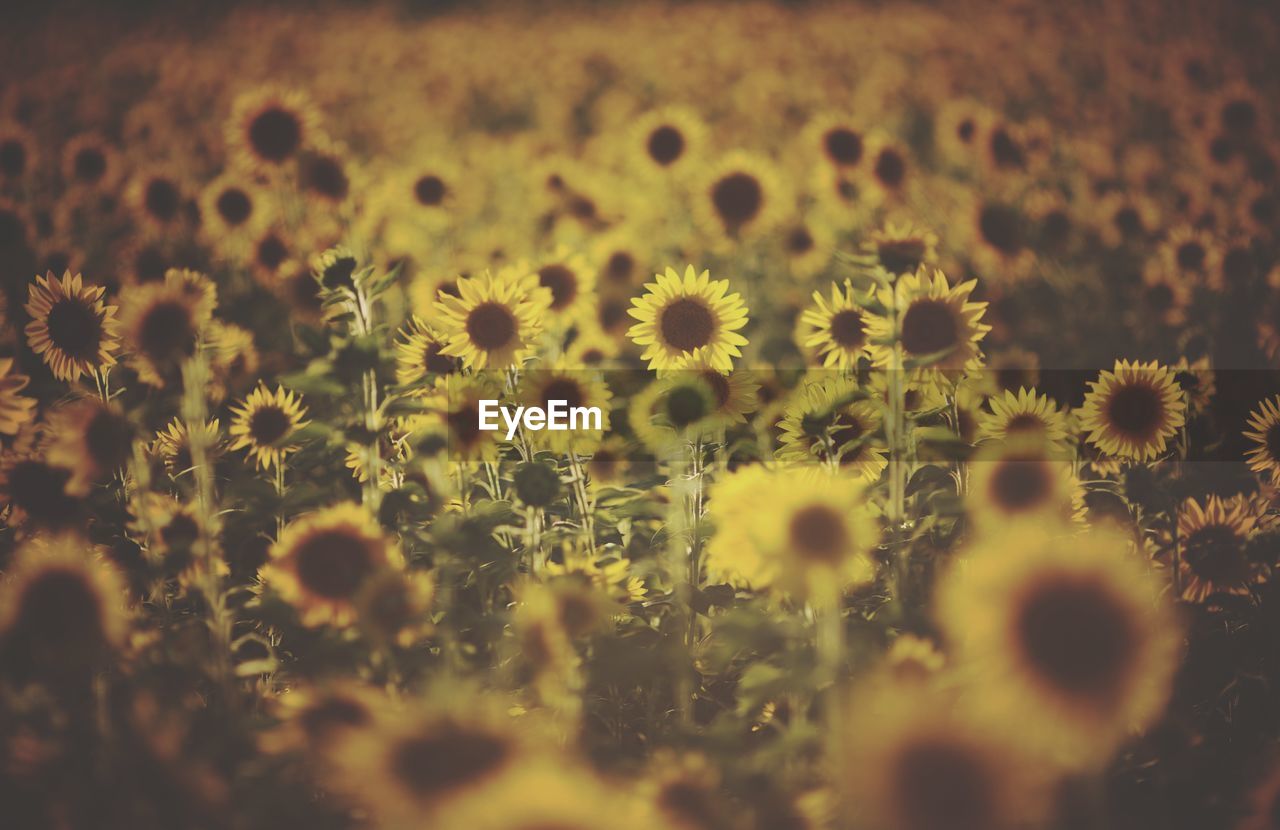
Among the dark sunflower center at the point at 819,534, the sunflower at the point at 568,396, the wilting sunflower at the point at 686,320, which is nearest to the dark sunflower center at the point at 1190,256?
the wilting sunflower at the point at 686,320

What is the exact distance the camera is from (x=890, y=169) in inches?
112

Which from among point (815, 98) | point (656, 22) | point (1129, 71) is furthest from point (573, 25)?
point (1129, 71)

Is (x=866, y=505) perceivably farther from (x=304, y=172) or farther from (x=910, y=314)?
(x=304, y=172)

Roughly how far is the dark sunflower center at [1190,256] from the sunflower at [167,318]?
334cm

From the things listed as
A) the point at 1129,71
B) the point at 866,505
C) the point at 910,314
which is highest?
the point at 1129,71

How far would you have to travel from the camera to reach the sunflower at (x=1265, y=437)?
1665mm

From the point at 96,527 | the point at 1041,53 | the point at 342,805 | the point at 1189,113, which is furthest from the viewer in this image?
the point at 1041,53

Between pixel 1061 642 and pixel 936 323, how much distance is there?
2.51 feet

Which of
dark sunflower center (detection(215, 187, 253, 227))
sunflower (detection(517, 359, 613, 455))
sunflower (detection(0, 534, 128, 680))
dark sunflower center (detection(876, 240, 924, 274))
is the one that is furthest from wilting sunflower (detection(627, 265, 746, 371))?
dark sunflower center (detection(215, 187, 253, 227))

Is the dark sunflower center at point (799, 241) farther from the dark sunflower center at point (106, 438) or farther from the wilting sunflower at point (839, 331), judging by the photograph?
the dark sunflower center at point (106, 438)

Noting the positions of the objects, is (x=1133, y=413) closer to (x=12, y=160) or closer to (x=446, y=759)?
(x=446, y=759)

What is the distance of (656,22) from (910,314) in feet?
16.1

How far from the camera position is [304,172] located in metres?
2.30

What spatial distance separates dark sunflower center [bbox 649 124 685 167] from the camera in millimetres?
3008
